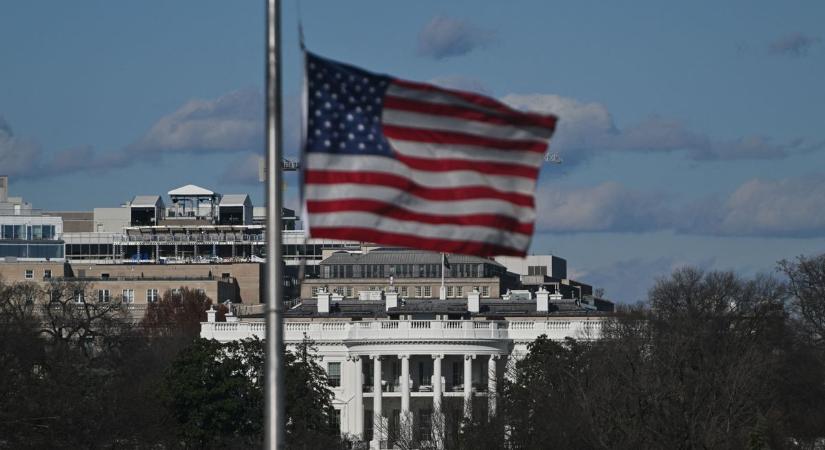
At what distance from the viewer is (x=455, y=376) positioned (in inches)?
6486

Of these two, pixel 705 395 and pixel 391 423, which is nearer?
pixel 705 395

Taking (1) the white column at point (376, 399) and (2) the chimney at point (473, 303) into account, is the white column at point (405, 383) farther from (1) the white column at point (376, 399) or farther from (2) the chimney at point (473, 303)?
(2) the chimney at point (473, 303)

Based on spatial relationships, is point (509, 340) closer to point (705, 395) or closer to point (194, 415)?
point (194, 415)

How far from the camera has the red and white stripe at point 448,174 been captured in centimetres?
3052

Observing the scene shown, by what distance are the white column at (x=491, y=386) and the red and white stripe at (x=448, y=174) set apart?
90208 mm

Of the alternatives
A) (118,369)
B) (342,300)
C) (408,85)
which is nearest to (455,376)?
(342,300)

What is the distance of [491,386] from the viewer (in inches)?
6191

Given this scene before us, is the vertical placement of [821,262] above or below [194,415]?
above

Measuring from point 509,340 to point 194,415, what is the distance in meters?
38.3

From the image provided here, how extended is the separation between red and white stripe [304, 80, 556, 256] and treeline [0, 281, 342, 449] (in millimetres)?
64041

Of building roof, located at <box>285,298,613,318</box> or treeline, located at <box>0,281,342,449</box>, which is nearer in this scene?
treeline, located at <box>0,281,342,449</box>

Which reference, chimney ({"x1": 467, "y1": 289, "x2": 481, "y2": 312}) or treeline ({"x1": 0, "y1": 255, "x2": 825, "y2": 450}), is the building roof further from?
treeline ({"x1": 0, "y1": 255, "x2": 825, "y2": 450})

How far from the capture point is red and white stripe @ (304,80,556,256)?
30.5 m

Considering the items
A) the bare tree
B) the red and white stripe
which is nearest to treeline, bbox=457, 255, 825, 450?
the bare tree
